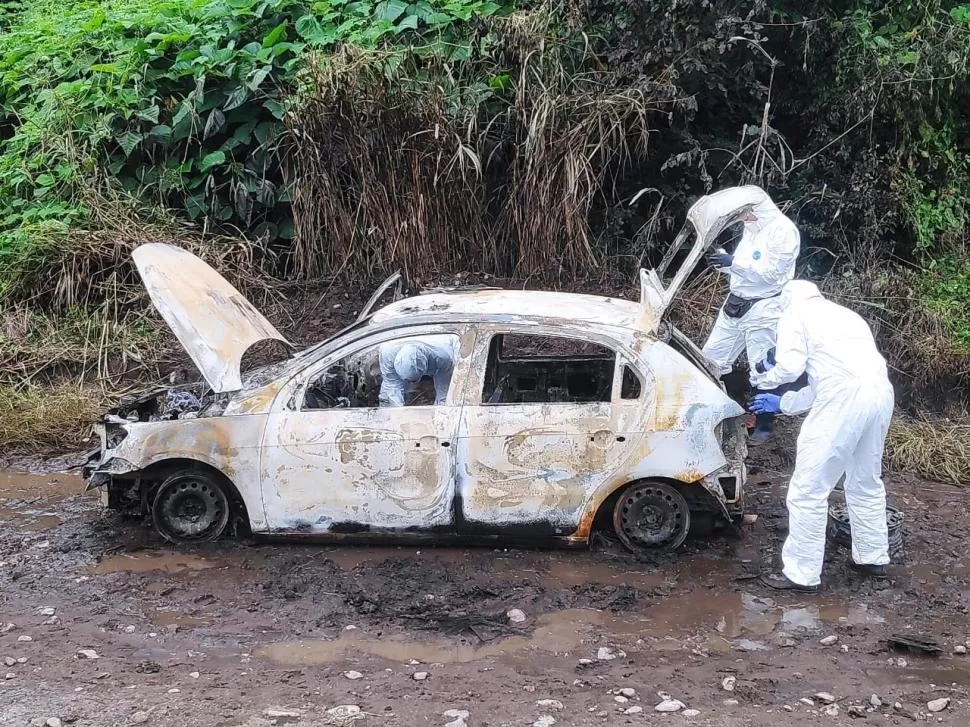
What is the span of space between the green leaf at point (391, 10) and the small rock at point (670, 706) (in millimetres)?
8132

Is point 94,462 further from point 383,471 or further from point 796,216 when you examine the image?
point 796,216

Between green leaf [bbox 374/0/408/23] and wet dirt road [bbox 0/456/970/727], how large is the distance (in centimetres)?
634

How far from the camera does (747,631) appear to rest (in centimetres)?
522

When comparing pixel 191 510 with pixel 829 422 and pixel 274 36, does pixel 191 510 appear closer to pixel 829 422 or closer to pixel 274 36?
pixel 829 422

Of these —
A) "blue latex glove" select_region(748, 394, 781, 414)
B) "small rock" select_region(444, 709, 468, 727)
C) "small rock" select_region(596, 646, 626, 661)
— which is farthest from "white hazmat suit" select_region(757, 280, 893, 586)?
"small rock" select_region(444, 709, 468, 727)

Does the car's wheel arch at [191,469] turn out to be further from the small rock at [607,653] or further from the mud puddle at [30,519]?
the small rock at [607,653]

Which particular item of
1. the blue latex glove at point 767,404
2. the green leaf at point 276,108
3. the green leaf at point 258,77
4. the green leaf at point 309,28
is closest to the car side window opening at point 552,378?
the blue latex glove at point 767,404

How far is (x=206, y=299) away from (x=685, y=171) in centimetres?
587

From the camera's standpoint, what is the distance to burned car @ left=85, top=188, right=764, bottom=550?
18.8 ft

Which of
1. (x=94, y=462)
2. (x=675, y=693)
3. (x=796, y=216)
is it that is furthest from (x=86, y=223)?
(x=675, y=693)

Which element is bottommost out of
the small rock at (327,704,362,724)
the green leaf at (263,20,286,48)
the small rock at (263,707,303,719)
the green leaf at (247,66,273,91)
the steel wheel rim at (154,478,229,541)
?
the small rock at (263,707,303,719)

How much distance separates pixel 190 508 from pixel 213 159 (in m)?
5.35

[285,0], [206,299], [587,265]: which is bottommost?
[206,299]

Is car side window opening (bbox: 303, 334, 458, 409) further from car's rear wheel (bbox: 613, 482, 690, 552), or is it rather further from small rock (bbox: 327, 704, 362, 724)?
small rock (bbox: 327, 704, 362, 724)
